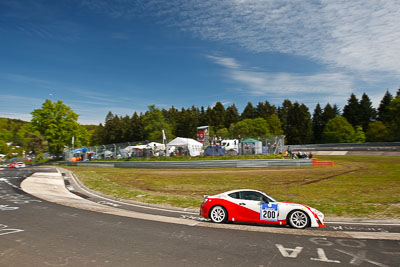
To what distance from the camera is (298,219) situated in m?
8.46

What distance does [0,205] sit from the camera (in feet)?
39.6

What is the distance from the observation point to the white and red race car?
842 cm

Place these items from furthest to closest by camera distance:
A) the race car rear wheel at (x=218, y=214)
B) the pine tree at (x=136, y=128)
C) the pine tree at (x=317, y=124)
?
the pine tree at (x=136, y=128)
the pine tree at (x=317, y=124)
the race car rear wheel at (x=218, y=214)

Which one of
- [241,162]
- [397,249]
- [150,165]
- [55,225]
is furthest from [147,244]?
[150,165]

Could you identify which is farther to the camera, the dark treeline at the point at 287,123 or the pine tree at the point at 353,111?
the pine tree at the point at 353,111

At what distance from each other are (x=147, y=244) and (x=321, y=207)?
25.3ft

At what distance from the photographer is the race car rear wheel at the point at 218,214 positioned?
9211 millimetres

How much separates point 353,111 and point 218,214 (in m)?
95.8

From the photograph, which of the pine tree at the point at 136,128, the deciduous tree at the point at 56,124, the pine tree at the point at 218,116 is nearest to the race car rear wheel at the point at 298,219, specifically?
the deciduous tree at the point at 56,124

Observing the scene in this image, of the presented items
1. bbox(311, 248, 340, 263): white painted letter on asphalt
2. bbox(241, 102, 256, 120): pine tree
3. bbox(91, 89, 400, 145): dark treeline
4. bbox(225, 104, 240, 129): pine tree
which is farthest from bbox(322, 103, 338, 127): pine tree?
bbox(311, 248, 340, 263): white painted letter on asphalt

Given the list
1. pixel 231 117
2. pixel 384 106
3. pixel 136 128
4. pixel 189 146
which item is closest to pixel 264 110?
pixel 231 117

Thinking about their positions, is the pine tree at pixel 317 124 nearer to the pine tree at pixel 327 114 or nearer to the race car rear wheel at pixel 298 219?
the pine tree at pixel 327 114

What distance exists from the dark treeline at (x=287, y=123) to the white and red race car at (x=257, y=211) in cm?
7026

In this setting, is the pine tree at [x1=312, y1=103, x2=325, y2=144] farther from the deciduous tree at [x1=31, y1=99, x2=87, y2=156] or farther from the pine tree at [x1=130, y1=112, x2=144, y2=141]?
the deciduous tree at [x1=31, y1=99, x2=87, y2=156]
